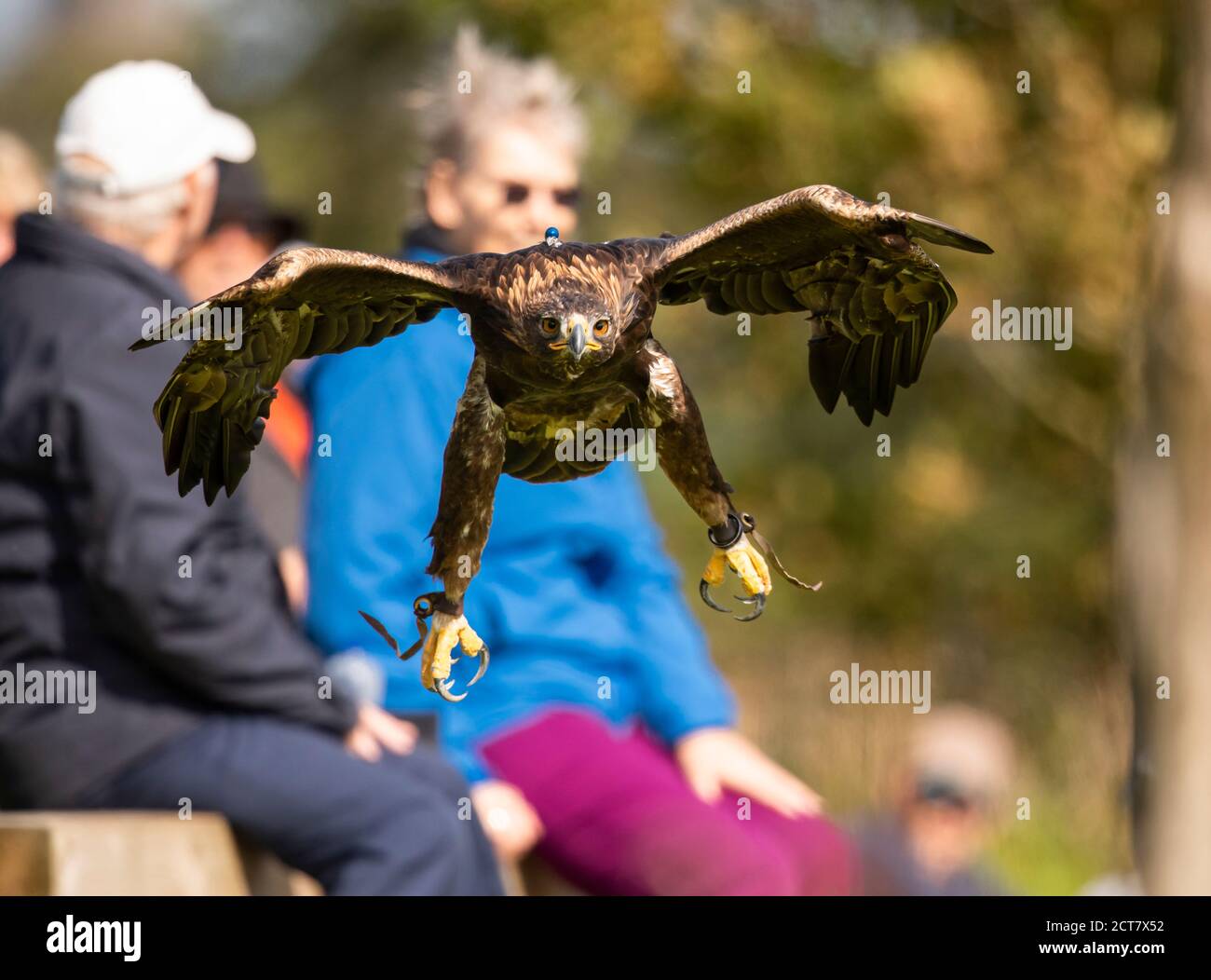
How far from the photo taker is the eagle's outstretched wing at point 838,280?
1379 mm

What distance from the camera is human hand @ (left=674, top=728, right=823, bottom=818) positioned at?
13.8ft

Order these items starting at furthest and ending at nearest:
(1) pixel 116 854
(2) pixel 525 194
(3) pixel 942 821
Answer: (3) pixel 942 821 < (1) pixel 116 854 < (2) pixel 525 194

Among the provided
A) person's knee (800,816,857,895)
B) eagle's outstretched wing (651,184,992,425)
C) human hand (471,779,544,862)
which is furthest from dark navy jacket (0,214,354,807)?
eagle's outstretched wing (651,184,992,425)

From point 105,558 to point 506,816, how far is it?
1171 millimetres

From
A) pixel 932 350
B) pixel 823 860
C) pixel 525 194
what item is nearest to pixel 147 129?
pixel 525 194

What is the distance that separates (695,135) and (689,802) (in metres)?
6.18

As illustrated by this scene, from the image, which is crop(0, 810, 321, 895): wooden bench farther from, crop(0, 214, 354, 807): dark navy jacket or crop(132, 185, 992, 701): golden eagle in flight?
crop(132, 185, 992, 701): golden eagle in flight

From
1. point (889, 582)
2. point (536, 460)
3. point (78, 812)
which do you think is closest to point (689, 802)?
point (78, 812)

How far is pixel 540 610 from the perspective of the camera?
2.97 m

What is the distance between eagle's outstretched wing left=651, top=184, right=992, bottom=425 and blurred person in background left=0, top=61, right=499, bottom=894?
194 centimetres

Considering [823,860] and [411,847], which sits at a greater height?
[411,847]

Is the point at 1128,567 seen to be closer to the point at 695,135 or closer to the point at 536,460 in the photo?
the point at 695,135

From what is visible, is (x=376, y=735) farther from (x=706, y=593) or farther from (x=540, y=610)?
(x=706, y=593)

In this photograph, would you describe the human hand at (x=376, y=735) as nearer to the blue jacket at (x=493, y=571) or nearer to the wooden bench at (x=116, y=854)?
the blue jacket at (x=493, y=571)
